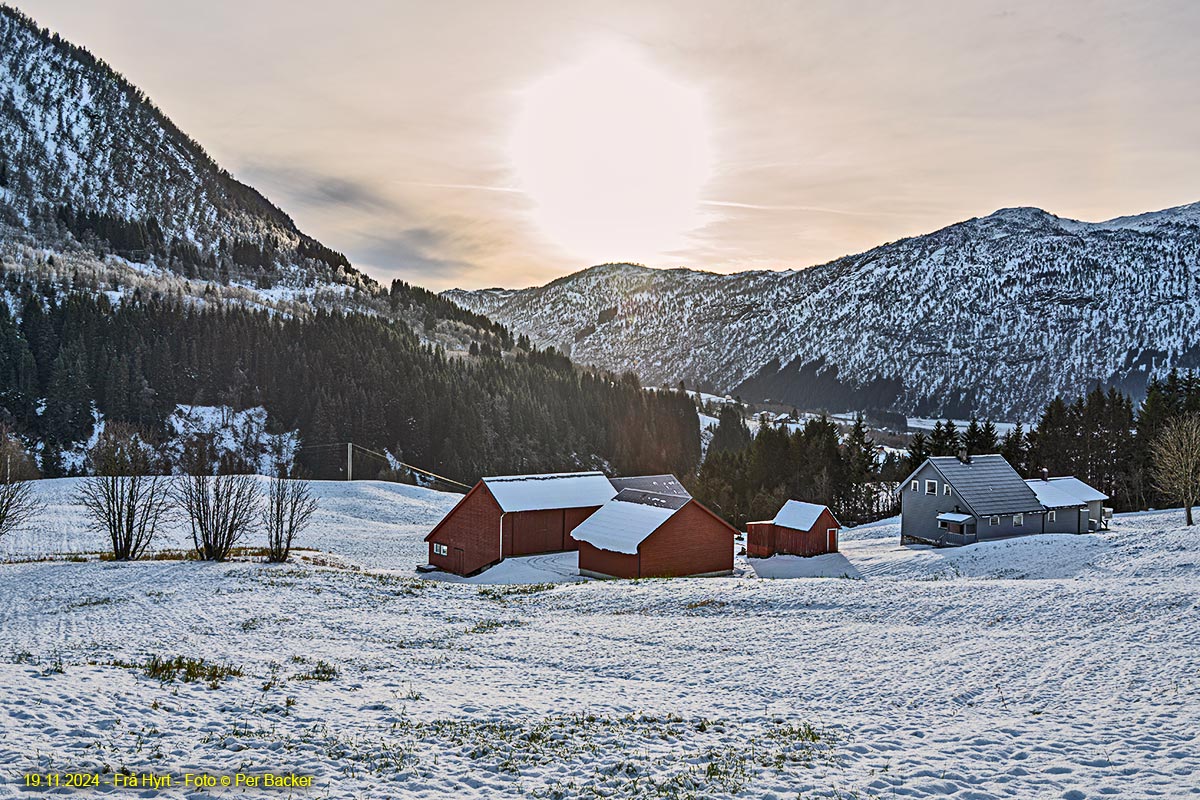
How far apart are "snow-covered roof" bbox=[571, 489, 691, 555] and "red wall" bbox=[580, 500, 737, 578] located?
0.41 metres

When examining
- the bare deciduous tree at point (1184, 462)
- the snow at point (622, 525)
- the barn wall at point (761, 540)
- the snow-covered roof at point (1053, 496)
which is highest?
the bare deciduous tree at point (1184, 462)

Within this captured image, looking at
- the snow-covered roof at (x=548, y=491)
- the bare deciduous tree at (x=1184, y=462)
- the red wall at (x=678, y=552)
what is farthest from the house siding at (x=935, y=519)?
Answer: the snow-covered roof at (x=548, y=491)

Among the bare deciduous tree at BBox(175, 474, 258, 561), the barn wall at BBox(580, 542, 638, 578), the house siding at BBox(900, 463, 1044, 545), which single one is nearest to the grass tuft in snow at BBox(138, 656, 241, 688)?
the bare deciduous tree at BBox(175, 474, 258, 561)

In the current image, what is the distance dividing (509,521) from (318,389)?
89351mm

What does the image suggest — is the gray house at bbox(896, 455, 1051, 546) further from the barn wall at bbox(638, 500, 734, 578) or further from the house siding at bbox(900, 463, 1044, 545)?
the barn wall at bbox(638, 500, 734, 578)

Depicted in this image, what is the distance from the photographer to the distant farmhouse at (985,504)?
5144 centimetres

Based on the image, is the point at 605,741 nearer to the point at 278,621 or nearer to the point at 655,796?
the point at 655,796

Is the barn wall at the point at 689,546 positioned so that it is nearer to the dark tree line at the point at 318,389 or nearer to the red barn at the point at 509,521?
the red barn at the point at 509,521

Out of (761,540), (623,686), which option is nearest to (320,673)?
(623,686)

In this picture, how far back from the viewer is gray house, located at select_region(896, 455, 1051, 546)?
51281 millimetres

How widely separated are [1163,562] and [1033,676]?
20.5 m

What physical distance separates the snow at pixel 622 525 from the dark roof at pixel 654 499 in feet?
0.77

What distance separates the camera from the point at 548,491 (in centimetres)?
4919

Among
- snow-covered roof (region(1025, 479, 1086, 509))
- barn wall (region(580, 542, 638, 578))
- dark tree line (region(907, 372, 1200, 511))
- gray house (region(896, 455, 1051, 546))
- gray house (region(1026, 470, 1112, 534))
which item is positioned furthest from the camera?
dark tree line (region(907, 372, 1200, 511))
